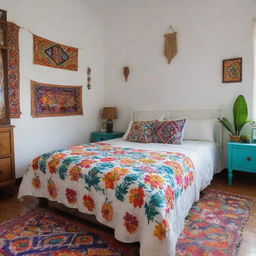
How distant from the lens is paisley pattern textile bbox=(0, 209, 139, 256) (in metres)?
1.56

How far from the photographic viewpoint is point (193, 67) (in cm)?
338

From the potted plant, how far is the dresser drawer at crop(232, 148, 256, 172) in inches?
8.5

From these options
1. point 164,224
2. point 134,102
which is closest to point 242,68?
point 134,102

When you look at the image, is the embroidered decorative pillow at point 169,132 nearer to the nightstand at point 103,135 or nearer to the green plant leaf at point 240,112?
the green plant leaf at point 240,112

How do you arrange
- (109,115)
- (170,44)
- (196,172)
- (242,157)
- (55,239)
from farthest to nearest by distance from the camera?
(109,115) → (170,44) → (242,157) → (196,172) → (55,239)

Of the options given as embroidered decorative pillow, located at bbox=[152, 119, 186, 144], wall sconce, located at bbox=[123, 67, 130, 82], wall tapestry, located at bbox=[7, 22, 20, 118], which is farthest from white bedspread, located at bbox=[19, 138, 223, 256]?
wall sconce, located at bbox=[123, 67, 130, 82]

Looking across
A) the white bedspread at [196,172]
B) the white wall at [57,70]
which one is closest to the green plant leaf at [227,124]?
the white bedspread at [196,172]

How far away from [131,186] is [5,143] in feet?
5.77

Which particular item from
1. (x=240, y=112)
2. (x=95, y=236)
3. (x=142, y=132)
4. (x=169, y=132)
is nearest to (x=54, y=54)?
(x=142, y=132)

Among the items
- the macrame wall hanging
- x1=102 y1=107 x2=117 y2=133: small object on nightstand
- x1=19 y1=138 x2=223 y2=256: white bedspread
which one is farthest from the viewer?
x1=102 y1=107 x2=117 y2=133: small object on nightstand

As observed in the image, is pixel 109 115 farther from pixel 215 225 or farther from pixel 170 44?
pixel 215 225

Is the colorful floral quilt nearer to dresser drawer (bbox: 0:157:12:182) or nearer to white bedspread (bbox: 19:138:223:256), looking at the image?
white bedspread (bbox: 19:138:223:256)

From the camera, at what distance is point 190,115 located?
11.3ft

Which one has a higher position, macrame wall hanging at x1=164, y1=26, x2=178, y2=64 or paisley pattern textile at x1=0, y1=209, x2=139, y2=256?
macrame wall hanging at x1=164, y1=26, x2=178, y2=64
